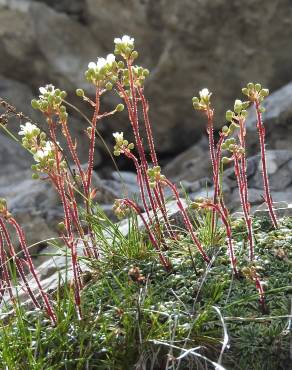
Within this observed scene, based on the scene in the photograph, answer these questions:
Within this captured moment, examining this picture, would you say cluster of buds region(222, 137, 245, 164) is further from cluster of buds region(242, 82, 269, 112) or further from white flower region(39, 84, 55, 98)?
white flower region(39, 84, 55, 98)

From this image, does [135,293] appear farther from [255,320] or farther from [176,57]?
[176,57]

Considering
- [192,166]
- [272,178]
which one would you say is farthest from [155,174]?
[192,166]

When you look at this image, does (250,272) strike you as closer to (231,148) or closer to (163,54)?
(231,148)

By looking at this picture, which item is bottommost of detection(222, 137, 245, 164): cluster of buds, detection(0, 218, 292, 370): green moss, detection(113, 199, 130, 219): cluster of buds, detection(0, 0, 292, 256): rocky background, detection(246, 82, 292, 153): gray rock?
detection(0, 218, 292, 370): green moss

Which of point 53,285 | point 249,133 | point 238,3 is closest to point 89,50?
point 238,3

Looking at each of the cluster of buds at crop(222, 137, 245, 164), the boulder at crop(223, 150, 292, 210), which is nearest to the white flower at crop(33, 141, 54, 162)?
the cluster of buds at crop(222, 137, 245, 164)

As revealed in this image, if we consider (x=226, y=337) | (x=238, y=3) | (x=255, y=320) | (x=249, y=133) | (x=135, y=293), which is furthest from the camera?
(x=238, y=3)
